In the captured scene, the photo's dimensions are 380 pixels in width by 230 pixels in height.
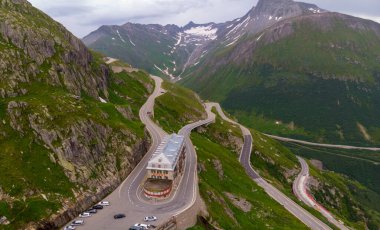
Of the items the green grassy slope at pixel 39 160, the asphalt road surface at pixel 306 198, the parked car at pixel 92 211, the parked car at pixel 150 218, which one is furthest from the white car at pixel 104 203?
the asphalt road surface at pixel 306 198

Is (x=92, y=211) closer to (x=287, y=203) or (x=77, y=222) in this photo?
(x=77, y=222)

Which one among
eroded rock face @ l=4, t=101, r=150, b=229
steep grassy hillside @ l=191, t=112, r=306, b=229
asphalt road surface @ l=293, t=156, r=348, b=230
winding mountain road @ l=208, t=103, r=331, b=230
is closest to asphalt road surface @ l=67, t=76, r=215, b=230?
eroded rock face @ l=4, t=101, r=150, b=229

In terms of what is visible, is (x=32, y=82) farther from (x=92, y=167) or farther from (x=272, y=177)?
(x=272, y=177)

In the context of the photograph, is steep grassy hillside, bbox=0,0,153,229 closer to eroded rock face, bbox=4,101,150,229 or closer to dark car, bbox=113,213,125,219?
eroded rock face, bbox=4,101,150,229

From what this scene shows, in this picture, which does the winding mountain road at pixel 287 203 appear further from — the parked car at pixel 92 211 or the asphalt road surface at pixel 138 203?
the parked car at pixel 92 211

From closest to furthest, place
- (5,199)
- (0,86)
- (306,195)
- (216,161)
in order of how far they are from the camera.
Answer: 1. (5,199)
2. (0,86)
3. (216,161)
4. (306,195)

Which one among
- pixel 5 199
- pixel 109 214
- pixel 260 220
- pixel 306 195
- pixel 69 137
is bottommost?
pixel 306 195

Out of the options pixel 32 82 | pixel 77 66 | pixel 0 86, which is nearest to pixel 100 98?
pixel 77 66
